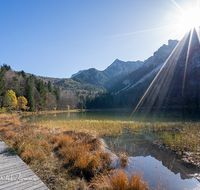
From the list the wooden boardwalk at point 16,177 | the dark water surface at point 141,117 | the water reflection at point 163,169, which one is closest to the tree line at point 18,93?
the dark water surface at point 141,117

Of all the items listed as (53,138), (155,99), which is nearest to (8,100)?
(53,138)

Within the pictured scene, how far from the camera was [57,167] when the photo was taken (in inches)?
197

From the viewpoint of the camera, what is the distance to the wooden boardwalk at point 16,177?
3.00 metres

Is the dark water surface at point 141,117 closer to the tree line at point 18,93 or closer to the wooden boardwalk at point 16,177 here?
the tree line at point 18,93

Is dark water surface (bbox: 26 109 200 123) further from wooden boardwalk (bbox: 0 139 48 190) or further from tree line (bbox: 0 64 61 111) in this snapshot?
wooden boardwalk (bbox: 0 139 48 190)

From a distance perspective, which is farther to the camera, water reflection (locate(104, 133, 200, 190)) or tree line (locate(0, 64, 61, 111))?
tree line (locate(0, 64, 61, 111))

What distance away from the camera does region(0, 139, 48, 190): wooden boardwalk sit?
3.00 metres

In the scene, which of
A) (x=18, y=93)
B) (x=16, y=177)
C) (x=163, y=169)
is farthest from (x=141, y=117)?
(x=18, y=93)

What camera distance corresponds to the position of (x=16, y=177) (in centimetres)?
344

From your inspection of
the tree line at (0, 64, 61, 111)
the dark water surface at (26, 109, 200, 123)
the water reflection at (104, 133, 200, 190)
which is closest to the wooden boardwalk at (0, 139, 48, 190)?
the water reflection at (104, 133, 200, 190)

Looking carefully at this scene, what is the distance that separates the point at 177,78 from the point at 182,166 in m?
144

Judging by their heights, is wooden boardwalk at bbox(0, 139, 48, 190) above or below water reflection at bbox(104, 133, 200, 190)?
above

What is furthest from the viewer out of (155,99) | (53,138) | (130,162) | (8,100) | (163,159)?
(155,99)

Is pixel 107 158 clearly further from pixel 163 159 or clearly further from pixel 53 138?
pixel 53 138
